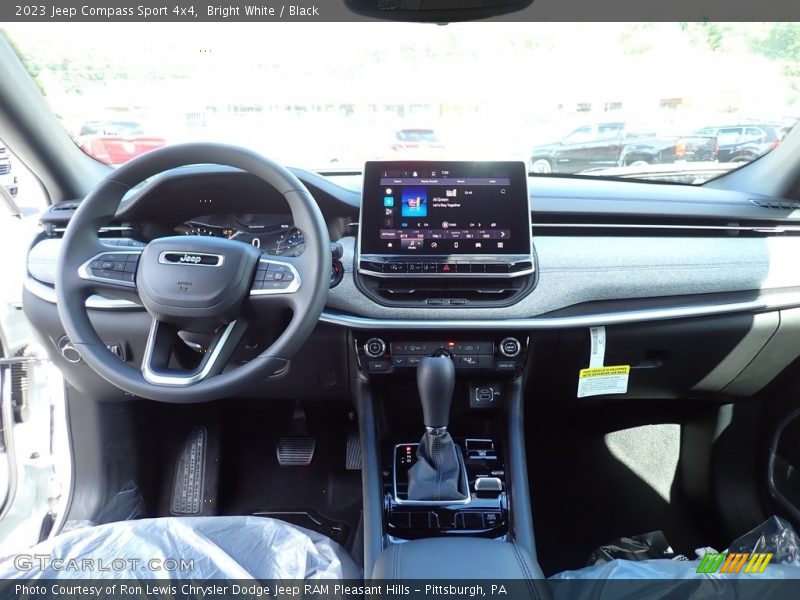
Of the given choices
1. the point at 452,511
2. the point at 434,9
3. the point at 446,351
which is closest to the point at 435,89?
the point at 434,9

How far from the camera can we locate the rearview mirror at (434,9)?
5.14ft

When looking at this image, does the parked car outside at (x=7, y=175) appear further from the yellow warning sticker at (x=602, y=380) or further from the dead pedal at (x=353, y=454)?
the yellow warning sticker at (x=602, y=380)

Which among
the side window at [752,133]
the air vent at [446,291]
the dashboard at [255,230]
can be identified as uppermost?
the side window at [752,133]

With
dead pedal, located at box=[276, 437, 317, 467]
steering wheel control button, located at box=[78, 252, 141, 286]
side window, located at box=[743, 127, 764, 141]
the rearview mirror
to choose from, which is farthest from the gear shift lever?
side window, located at box=[743, 127, 764, 141]

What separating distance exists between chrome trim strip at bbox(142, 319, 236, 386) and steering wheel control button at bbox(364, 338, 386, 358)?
1.62 ft

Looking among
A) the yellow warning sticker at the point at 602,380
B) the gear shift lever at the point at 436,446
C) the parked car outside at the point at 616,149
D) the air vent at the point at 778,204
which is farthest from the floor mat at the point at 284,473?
the air vent at the point at 778,204

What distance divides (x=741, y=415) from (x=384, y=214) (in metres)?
1.58

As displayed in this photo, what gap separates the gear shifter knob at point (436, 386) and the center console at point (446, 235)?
0.63ft

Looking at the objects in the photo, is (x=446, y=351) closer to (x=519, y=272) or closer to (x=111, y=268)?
(x=519, y=272)

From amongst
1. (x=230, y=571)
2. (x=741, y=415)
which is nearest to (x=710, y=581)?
(x=741, y=415)

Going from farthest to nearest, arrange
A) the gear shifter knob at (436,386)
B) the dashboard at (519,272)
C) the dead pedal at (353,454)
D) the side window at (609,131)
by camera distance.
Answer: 1. the dead pedal at (353,454)
2. the side window at (609,131)
3. the dashboard at (519,272)
4. the gear shifter knob at (436,386)

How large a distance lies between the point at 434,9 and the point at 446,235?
614mm

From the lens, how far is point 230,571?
1.55m

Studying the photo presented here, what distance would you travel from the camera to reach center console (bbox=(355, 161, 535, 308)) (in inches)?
69.7
